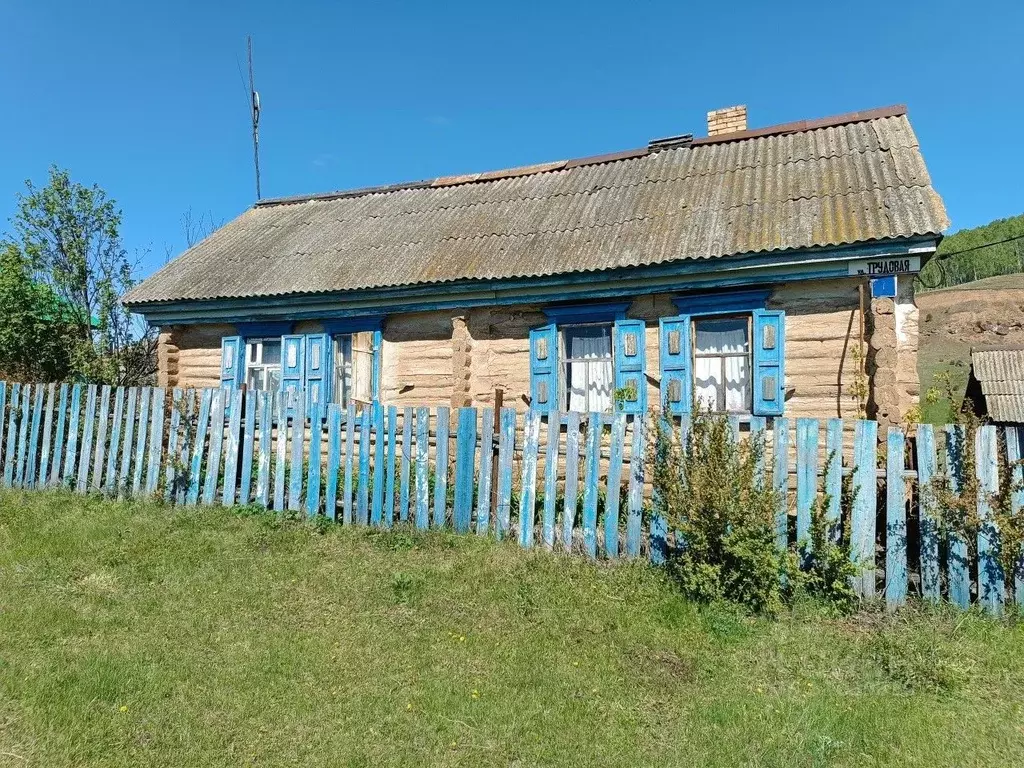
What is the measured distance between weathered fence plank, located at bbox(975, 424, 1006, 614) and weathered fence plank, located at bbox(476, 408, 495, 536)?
3.84 meters

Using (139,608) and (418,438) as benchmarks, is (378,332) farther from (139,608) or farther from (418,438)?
(139,608)

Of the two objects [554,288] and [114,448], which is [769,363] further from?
[114,448]

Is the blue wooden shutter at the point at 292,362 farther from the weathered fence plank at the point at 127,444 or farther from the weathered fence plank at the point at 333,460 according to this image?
the weathered fence plank at the point at 333,460

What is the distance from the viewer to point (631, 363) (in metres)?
8.45

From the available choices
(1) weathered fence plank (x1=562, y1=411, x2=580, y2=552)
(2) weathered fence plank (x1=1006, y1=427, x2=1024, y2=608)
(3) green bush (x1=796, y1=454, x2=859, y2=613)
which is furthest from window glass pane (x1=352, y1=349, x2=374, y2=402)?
(2) weathered fence plank (x1=1006, y1=427, x2=1024, y2=608)

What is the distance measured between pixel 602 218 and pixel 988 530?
21.4ft

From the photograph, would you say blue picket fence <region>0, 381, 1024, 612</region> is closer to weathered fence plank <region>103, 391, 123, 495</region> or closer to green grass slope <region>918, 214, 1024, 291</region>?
weathered fence plank <region>103, 391, 123, 495</region>

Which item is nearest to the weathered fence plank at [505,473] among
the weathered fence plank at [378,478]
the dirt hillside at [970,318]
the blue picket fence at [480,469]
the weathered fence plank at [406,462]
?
the blue picket fence at [480,469]

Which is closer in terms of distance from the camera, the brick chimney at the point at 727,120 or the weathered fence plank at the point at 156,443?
the weathered fence plank at the point at 156,443

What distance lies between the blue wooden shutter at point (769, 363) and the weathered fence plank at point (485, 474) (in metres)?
3.62

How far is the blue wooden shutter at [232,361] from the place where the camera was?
10.7 m

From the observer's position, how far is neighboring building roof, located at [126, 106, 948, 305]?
7723 mm

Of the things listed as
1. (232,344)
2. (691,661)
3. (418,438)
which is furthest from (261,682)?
(232,344)

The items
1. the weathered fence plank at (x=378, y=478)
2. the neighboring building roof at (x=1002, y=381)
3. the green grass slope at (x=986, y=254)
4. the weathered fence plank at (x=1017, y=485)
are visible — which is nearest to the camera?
the weathered fence plank at (x=1017, y=485)
